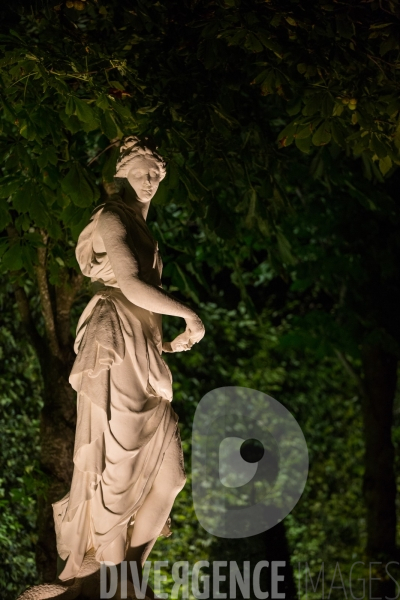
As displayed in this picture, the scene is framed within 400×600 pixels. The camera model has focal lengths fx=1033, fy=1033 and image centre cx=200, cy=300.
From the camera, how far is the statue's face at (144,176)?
547cm

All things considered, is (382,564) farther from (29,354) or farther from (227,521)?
(29,354)

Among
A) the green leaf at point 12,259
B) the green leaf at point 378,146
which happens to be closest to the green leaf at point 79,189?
the green leaf at point 12,259

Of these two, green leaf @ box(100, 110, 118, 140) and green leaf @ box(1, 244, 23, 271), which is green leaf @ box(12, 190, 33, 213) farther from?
green leaf @ box(100, 110, 118, 140)

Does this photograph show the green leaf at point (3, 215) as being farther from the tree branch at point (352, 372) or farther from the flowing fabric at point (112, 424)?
the tree branch at point (352, 372)

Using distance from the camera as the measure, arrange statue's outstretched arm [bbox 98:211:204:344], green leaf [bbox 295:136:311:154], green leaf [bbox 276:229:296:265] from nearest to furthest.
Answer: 1. statue's outstretched arm [bbox 98:211:204:344]
2. green leaf [bbox 295:136:311:154]
3. green leaf [bbox 276:229:296:265]

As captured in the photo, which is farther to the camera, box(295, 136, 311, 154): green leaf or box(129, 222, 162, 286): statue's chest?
box(295, 136, 311, 154): green leaf

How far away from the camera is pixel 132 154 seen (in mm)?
5477

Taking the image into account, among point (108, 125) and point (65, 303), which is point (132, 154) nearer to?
point (108, 125)

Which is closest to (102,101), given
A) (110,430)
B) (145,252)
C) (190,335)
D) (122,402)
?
(145,252)

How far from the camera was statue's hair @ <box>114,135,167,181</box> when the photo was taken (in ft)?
17.9

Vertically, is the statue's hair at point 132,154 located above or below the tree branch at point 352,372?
above

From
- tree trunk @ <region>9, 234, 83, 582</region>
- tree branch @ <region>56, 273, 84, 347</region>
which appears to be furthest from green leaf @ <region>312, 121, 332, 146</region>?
tree branch @ <region>56, 273, 84, 347</region>

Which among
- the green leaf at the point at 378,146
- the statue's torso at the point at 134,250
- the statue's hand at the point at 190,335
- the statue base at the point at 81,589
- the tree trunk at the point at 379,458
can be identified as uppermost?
the statue's torso at the point at 134,250

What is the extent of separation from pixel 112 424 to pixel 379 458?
7.62 metres
